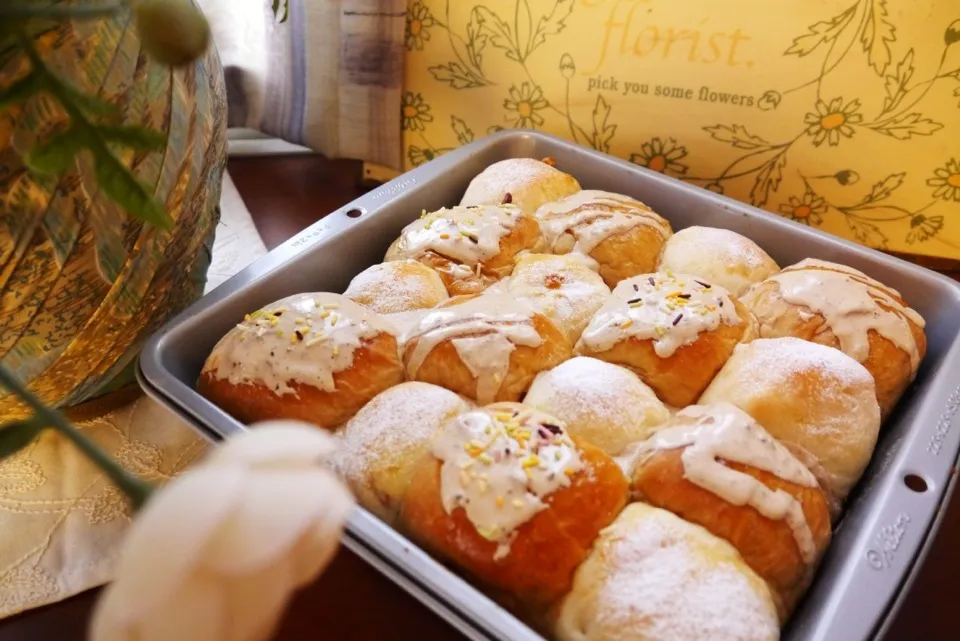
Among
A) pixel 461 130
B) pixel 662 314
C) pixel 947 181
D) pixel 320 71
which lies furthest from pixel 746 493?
pixel 320 71

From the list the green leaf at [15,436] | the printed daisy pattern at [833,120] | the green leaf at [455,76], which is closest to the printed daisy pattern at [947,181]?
the printed daisy pattern at [833,120]

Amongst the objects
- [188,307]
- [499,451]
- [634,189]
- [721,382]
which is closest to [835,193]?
[634,189]

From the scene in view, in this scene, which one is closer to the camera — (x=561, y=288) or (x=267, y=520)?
(x=267, y=520)

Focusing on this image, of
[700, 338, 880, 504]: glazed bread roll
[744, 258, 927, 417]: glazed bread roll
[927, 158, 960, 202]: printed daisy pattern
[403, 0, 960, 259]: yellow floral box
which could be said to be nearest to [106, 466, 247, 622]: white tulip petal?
[700, 338, 880, 504]: glazed bread roll

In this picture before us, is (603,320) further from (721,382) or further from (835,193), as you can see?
(835,193)

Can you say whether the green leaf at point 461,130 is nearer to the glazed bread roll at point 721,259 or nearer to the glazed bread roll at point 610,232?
the glazed bread roll at point 610,232

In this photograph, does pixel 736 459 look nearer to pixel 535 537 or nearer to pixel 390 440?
pixel 535 537
